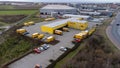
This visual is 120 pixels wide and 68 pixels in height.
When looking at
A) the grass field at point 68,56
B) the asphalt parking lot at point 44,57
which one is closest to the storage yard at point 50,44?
the asphalt parking lot at point 44,57

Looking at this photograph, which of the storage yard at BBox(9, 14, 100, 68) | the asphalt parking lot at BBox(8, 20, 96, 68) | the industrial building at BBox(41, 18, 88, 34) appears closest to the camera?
the asphalt parking lot at BBox(8, 20, 96, 68)

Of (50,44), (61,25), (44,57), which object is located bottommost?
(44,57)

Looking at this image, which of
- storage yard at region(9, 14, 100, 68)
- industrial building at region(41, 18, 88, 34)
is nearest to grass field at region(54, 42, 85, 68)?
storage yard at region(9, 14, 100, 68)

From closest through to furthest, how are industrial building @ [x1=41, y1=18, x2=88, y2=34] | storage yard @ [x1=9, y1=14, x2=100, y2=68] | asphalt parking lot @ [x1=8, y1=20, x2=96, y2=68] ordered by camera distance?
asphalt parking lot @ [x1=8, y1=20, x2=96, y2=68]
storage yard @ [x1=9, y1=14, x2=100, y2=68]
industrial building @ [x1=41, y1=18, x2=88, y2=34]

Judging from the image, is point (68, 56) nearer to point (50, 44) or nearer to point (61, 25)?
point (50, 44)

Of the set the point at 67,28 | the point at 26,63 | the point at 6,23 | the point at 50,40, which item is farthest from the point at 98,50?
the point at 6,23

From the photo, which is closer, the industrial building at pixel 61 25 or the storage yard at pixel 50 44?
the storage yard at pixel 50 44

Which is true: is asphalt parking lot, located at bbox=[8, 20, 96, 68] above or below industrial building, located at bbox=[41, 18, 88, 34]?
below

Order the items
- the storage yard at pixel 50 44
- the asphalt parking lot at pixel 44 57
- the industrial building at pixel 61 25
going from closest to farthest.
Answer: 1. the asphalt parking lot at pixel 44 57
2. the storage yard at pixel 50 44
3. the industrial building at pixel 61 25

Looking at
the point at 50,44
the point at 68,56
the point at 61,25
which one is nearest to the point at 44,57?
the point at 68,56

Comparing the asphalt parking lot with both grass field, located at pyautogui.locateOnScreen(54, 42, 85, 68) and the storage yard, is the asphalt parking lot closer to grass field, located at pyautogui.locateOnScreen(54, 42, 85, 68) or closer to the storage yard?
the storage yard

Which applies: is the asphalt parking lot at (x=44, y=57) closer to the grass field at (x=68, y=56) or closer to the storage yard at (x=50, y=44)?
the storage yard at (x=50, y=44)

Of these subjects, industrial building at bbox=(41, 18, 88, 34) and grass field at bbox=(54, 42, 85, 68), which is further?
industrial building at bbox=(41, 18, 88, 34)

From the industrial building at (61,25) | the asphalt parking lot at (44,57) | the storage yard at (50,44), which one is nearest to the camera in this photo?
the asphalt parking lot at (44,57)
